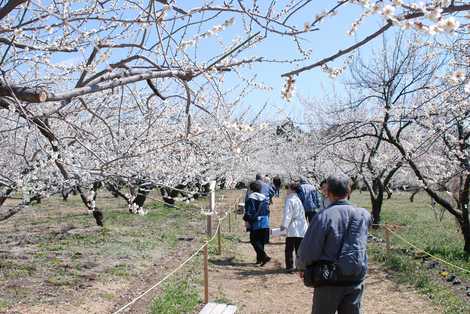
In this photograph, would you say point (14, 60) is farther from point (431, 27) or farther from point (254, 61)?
point (431, 27)

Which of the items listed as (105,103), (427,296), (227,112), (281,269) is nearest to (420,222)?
(281,269)

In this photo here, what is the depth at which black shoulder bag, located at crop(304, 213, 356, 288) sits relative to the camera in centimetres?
336

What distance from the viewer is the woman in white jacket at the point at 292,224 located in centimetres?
768

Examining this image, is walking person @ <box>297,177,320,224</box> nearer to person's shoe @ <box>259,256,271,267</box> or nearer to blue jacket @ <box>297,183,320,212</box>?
blue jacket @ <box>297,183,320,212</box>

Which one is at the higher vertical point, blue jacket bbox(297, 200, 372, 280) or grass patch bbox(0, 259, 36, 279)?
blue jacket bbox(297, 200, 372, 280)

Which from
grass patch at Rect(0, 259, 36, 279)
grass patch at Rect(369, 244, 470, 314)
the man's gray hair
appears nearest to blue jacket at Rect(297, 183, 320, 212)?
grass patch at Rect(369, 244, 470, 314)

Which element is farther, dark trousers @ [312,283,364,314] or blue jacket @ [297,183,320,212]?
blue jacket @ [297,183,320,212]

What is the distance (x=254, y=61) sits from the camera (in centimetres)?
284

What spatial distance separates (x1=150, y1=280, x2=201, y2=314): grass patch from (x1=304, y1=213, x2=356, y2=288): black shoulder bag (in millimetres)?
2376

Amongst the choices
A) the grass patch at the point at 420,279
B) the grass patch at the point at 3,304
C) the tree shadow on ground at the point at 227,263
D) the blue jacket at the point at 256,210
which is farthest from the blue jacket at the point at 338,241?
the tree shadow on ground at the point at 227,263

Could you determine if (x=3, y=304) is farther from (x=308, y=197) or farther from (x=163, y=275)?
(x=308, y=197)

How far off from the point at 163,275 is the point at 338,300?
437cm

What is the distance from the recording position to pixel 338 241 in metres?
3.41

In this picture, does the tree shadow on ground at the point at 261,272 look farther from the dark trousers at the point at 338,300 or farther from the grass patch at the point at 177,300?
the dark trousers at the point at 338,300
